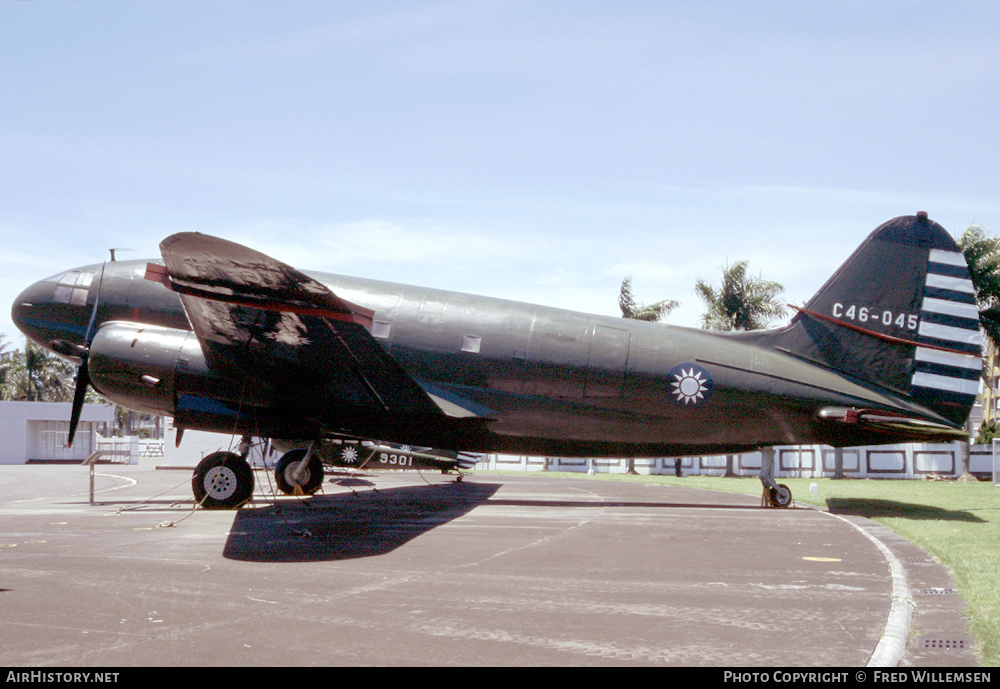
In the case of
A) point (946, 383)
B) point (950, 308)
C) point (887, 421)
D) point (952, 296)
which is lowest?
point (887, 421)

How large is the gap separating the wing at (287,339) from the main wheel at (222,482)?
1.53 metres

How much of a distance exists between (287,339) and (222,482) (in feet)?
12.0

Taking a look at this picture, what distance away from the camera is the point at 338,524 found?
15023 millimetres

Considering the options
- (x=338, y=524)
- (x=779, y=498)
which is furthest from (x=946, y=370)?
(x=338, y=524)

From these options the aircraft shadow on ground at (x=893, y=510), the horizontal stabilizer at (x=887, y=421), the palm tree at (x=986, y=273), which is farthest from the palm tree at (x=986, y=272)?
the horizontal stabilizer at (x=887, y=421)

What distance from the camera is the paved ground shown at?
5.95 meters

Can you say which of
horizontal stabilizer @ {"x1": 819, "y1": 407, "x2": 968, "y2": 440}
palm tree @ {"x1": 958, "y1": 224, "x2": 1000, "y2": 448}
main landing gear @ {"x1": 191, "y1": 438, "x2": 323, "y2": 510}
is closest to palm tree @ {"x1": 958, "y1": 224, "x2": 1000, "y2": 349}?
palm tree @ {"x1": 958, "y1": 224, "x2": 1000, "y2": 448}

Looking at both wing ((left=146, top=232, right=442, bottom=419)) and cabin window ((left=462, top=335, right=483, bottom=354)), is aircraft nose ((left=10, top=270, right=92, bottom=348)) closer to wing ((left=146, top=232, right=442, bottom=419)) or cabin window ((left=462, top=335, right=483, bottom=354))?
wing ((left=146, top=232, right=442, bottom=419))

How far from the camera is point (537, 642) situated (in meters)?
6.23

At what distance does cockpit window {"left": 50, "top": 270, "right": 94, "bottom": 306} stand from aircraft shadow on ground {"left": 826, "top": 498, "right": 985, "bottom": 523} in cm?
1828

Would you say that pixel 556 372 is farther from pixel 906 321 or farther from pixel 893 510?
pixel 893 510

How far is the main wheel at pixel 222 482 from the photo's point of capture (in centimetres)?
1677

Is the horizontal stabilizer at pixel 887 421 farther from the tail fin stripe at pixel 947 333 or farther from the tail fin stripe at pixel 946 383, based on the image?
the tail fin stripe at pixel 947 333

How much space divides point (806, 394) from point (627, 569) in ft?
28.6
